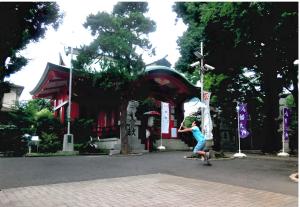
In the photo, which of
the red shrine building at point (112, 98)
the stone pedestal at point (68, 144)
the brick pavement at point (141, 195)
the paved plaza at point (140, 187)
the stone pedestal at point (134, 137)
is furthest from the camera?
the stone pedestal at point (134, 137)

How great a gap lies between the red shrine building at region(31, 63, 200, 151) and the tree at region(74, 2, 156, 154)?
2.94 ft

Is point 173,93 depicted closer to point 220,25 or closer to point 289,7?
point 220,25

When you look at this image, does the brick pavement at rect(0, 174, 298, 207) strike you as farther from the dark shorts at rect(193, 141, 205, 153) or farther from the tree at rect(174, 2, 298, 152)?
the tree at rect(174, 2, 298, 152)

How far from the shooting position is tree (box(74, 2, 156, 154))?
17047 mm

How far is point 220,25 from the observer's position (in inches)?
754

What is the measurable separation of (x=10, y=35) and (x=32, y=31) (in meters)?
2.97

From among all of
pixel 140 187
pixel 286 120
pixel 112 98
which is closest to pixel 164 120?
pixel 112 98

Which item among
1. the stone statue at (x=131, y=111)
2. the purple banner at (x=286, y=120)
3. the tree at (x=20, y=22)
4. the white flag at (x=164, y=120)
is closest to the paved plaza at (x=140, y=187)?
the tree at (x=20, y=22)

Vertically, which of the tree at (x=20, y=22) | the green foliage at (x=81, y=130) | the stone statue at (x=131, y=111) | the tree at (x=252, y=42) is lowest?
the green foliage at (x=81, y=130)

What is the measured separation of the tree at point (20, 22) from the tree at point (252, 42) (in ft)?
26.2

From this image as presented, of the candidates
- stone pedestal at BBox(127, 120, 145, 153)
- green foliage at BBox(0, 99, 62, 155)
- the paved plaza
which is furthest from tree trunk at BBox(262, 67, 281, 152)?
green foliage at BBox(0, 99, 62, 155)

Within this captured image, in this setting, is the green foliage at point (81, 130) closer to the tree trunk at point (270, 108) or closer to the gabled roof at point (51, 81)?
the gabled roof at point (51, 81)

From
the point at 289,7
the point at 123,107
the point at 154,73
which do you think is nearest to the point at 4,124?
the point at 123,107

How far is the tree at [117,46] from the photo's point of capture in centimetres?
1705
